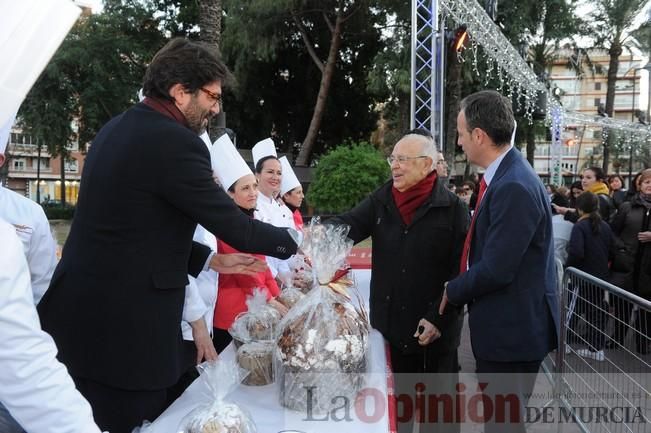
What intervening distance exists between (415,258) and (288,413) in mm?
1248

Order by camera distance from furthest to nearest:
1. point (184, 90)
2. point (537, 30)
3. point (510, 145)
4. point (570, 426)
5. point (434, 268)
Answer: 1. point (537, 30)
2. point (570, 426)
3. point (434, 268)
4. point (510, 145)
5. point (184, 90)

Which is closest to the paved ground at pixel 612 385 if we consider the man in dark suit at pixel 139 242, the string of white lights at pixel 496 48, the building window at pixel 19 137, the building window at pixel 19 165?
the man in dark suit at pixel 139 242

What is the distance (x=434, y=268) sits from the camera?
9.17ft

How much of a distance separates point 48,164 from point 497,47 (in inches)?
2648

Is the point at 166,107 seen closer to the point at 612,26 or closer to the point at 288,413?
the point at 288,413

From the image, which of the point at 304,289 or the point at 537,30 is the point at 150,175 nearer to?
the point at 304,289

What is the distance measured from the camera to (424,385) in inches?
117

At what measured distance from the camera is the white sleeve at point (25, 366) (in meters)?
0.99

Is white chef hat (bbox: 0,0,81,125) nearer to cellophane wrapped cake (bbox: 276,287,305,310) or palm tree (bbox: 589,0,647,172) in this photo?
cellophane wrapped cake (bbox: 276,287,305,310)

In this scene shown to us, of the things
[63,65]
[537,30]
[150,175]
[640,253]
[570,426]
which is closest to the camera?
[150,175]

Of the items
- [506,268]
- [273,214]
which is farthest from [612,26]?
[506,268]

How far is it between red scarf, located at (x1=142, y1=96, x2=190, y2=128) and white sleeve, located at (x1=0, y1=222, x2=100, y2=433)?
866mm

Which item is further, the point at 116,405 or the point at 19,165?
the point at 19,165

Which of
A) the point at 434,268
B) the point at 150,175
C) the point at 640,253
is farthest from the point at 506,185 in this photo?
the point at 640,253
